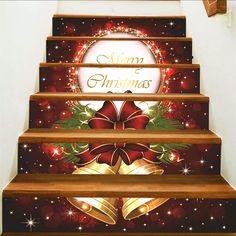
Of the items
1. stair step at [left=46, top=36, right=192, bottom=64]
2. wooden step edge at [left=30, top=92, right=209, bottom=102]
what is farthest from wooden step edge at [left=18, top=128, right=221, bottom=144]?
stair step at [left=46, top=36, right=192, bottom=64]

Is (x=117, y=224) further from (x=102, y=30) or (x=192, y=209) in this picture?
(x=102, y=30)

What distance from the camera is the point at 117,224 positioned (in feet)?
5.94

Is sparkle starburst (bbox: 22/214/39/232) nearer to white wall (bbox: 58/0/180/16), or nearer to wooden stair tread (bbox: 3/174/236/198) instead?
wooden stair tread (bbox: 3/174/236/198)

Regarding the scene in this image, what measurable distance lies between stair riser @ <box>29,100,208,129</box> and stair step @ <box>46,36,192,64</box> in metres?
0.58

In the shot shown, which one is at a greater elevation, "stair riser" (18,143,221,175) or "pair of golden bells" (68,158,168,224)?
"stair riser" (18,143,221,175)

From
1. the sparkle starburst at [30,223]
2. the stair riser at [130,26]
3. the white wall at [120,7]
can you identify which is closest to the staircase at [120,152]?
the sparkle starburst at [30,223]

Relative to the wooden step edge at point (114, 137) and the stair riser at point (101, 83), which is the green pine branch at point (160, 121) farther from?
the stair riser at point (101, 83)

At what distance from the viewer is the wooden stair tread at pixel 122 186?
1.79 meters

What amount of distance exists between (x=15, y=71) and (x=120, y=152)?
2.37 ft

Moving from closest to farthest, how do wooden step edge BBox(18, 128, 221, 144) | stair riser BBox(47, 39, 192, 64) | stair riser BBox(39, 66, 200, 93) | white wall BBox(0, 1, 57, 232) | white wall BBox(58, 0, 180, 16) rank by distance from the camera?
1. white wall BBox(0, 1, 57, 232)
2. wooden step edge BBox(18, 128, 221, 144)
3. stair riser BBox(39, 66, 200, 93)
4. stair riser BBox(47, 39, 192, 64)
5. white wall BBox(58, 0, 180, 16)

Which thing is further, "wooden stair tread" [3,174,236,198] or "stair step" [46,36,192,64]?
"stair step" [46,36,192,64]

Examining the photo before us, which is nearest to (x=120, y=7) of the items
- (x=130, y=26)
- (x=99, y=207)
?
(x=130, y=26)

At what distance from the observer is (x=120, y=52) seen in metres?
2.84

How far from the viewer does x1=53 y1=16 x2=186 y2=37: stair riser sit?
3092 mm
